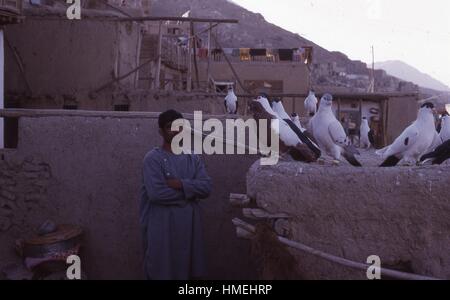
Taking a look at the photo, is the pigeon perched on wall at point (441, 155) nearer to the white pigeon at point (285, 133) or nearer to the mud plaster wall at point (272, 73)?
the white pigeon at point (285, 133)

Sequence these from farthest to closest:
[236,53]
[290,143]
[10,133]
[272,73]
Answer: [236,53] < [272,73] < [10,133] < [290,143]

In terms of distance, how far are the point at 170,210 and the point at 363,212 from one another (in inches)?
52.7

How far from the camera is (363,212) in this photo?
3639mm

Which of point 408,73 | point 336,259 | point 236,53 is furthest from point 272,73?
point 408,73

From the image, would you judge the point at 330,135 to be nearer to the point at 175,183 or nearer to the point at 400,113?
the point at 175,183

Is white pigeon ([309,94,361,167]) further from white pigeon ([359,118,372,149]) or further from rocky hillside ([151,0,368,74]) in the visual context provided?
rocky hillside ([151,0,368,74])

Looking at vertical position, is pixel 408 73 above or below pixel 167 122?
above

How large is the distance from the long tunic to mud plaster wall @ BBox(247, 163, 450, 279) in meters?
0.48

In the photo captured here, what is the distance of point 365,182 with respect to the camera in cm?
363

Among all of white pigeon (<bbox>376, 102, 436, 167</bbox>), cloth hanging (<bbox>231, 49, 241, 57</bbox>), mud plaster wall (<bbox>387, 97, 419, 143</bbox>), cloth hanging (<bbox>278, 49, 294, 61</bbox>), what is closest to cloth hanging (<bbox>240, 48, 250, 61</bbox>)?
cloth hanging (<bbox>231, 49, 241, 57</bbox>)

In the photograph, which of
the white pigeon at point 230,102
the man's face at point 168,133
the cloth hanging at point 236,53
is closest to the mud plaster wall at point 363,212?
the man's face at point 168,133

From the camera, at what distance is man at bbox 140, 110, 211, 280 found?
12.3 ft

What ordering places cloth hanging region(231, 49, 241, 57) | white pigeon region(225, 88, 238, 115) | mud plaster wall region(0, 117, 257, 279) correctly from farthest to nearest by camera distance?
cloth hanging region(231, 49, 241, 57)
white pigeon region(225, 88, 238, 115)
mud plaster wall region(0, 117, 257, 279)
